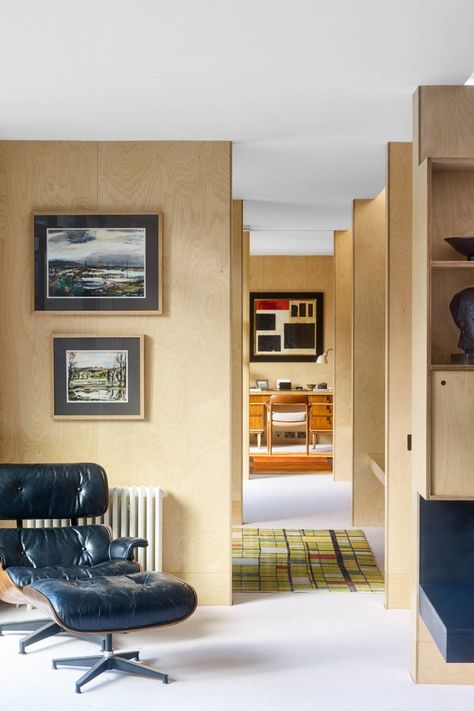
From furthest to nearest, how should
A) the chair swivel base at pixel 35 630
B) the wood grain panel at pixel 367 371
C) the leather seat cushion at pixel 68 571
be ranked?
the wood grain panel at pixel 367 371 → the chair swivel base at pixel 35 630 → the leather seat cushion at pixel 68 571

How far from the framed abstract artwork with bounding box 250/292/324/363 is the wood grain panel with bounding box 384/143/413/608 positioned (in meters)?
7.32

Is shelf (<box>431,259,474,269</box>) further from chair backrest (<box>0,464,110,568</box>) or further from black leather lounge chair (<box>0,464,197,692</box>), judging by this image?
chair backrest (<box>0,464,110,568</box>)

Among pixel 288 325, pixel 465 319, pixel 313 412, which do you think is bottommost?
pixel 313 412

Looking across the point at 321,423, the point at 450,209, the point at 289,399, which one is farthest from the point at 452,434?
the point at 321,423

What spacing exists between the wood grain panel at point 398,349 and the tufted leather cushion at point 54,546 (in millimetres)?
1664

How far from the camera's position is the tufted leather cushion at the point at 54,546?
4.68 metres

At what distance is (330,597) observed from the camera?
5477mm

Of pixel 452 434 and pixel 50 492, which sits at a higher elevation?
pixel 452 434

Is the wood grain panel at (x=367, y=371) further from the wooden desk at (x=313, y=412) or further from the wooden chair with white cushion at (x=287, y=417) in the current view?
the wooden desk at (x=313, y=412)

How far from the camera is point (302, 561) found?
6.36 metres

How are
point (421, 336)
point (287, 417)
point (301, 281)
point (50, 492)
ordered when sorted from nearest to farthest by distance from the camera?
point (421, 336) → point (50, 492) → point (287, 417) → point (301, 281)

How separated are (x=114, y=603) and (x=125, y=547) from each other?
81 centimetres

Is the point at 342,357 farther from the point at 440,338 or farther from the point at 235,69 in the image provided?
the point at 235,69

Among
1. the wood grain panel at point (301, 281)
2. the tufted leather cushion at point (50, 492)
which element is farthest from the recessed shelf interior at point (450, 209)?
the wood grain panel at point (301, 281)
